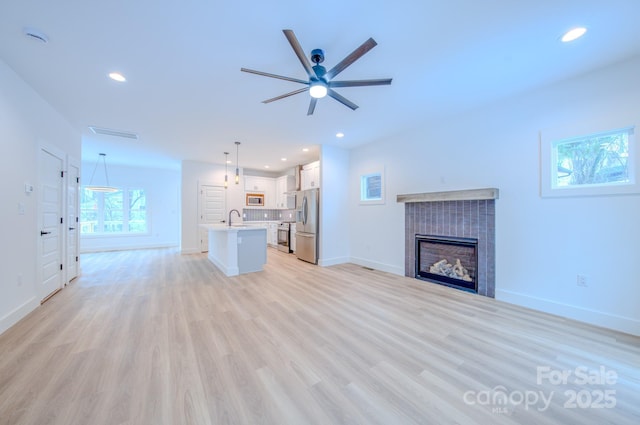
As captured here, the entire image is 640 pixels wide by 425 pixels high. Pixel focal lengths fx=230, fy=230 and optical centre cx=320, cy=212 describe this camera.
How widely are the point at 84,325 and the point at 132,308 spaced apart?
1.59ft

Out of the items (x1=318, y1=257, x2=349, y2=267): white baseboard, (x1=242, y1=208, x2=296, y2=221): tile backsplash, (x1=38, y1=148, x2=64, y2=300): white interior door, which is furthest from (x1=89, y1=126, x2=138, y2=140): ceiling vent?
(x1=318, y1=257, x2=349, y2=267): white baseboard

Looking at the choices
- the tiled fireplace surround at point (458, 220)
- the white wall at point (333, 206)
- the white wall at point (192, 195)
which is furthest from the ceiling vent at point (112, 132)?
the tiled fireplace surround at point (458, 220)

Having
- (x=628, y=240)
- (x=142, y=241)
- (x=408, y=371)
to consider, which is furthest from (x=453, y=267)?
(x=142, y=241)

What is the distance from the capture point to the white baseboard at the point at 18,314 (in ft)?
7.88

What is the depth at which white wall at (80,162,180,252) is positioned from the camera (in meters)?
7.34

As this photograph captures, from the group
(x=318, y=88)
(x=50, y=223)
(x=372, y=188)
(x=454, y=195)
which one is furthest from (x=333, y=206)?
(x=50, y=223)

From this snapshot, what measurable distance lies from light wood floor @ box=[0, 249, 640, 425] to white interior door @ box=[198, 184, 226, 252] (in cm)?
383

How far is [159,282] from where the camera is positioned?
4125mm

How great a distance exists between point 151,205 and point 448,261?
927 cm

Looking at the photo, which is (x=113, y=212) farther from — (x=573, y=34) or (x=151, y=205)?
(x=573, y=34)

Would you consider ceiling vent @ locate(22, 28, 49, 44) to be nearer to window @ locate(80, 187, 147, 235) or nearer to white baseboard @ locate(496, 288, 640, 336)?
white baseboard @ locate(496, 288, 640, 336)

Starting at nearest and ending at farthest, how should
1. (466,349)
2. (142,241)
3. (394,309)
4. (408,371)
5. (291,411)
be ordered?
(291,411), (408,371), (466,349), (394,309), (142,241)

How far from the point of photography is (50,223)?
3438 mm

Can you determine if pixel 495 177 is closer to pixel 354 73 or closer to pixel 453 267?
pixel 453 267
